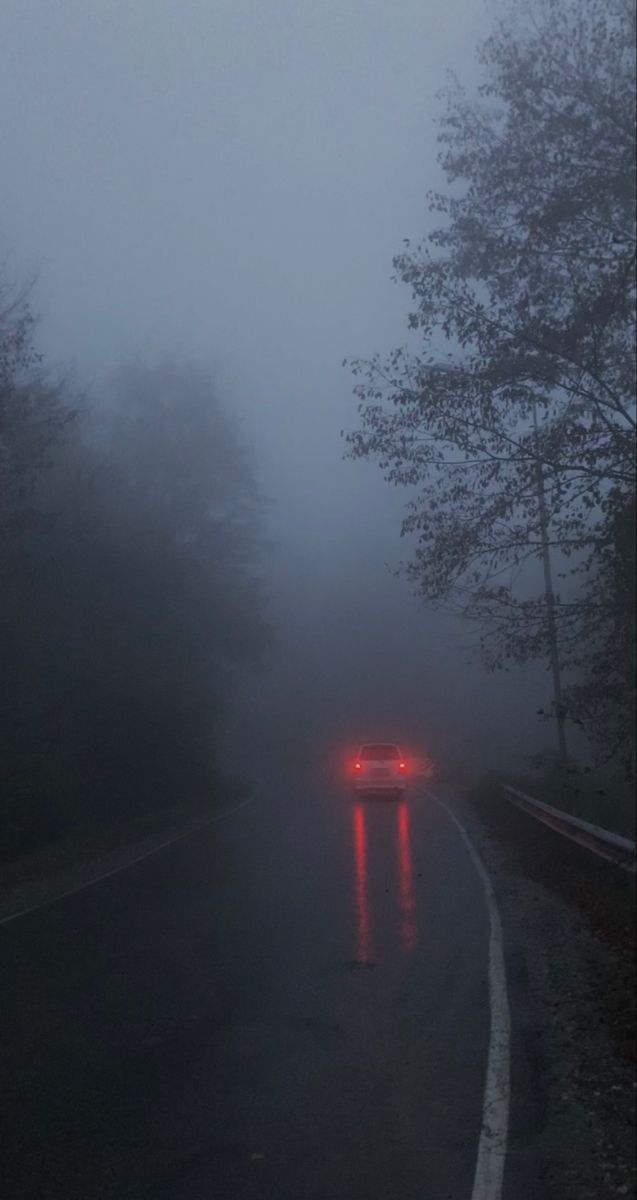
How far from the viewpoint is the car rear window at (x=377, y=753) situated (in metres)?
36.3

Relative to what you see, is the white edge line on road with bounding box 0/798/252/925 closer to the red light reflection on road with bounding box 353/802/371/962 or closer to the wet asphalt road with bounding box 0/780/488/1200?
the wet asphalt road with bounding box 0/780/488/1200

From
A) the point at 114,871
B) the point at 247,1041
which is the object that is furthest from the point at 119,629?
the point at 247,1041

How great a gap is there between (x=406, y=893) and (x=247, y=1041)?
24.6 feet

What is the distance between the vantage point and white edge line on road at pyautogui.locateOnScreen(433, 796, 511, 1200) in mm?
6184

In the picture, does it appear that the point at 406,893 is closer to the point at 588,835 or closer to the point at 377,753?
the point at 588,835

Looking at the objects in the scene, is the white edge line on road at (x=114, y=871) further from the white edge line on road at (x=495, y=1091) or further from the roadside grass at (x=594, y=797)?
the roadside grass at (x=594, y=797)

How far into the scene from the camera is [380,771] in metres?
35.7

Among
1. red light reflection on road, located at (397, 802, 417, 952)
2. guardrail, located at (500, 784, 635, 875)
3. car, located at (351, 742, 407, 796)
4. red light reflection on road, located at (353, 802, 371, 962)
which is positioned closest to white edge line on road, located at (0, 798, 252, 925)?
red light reflection on road, located at (353, 802, 371, 962)

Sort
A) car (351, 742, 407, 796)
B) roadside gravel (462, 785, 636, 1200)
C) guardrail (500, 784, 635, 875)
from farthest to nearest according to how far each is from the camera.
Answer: car (351, 742, 407, 796)
guardrail (500, 784, 635, 875)
roadside gravel (462, 785, 636, 1200)

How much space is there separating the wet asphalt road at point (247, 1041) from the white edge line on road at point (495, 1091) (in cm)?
7

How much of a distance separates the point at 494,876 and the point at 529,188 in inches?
366

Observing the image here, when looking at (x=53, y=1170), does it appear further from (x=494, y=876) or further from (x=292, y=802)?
(x=292, y=802)

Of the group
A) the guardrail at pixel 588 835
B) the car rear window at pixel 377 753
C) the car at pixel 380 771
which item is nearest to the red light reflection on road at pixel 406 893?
the guardrail at pixel 588 835

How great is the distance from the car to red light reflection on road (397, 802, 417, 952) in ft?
31.5
